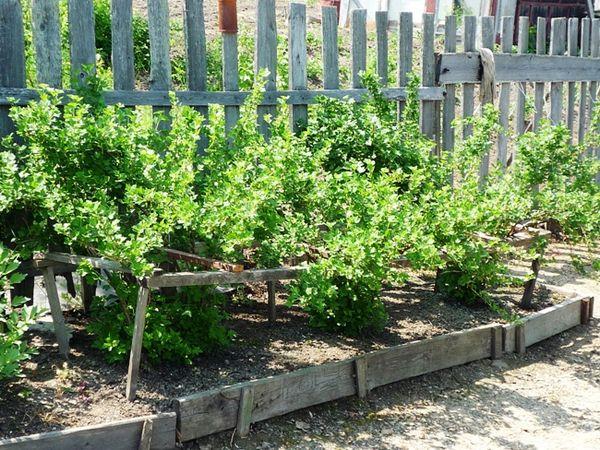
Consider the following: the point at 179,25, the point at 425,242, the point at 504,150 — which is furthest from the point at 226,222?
the point at 179,25

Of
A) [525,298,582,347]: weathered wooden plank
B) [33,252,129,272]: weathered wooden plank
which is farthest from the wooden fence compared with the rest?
[525,298,582,347]: weathered wooden plank

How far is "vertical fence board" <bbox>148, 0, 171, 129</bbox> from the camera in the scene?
545 centimetres

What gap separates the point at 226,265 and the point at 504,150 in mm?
4873

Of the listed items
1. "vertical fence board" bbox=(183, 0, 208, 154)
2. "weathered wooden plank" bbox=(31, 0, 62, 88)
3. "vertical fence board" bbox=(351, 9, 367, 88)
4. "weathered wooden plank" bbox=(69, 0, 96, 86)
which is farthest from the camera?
"vertical fence board" bbox=(351, 9, 367, 88)

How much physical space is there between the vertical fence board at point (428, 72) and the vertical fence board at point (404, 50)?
18 centimetres

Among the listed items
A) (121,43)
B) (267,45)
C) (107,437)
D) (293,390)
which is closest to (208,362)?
(293,390)

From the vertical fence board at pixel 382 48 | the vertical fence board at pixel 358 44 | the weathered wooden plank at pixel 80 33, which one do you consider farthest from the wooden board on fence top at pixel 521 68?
the weathered wooden plank at pixel 80 33

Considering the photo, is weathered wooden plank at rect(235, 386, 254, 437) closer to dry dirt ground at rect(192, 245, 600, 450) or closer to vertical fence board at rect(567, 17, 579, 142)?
dry dirt ground at rect(192, 245, 600, 450)

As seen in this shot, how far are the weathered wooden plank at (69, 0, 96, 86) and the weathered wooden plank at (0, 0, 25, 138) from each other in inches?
12.5

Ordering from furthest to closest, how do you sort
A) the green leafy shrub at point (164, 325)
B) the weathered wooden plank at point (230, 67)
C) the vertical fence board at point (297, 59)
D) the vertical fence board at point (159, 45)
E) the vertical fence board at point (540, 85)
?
the vertical fence board at point (540, 85), the vertical fence board at point (297, 59), the weathered wooden plank at point (230, 67), the vertical fence board at point (159, 45), the green leafy shrub at point (164, 325)

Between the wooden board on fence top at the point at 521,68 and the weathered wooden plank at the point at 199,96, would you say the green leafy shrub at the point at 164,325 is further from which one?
the wooden board on fence top at the point at 521,68

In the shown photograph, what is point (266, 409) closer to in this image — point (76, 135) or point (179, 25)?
point (76, 135)

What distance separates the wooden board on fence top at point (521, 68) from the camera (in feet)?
24.8

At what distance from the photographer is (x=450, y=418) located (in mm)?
4801
